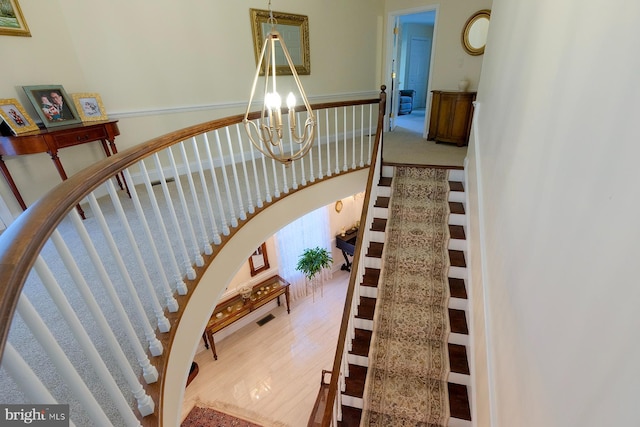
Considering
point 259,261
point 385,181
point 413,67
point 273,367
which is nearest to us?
point 385,181

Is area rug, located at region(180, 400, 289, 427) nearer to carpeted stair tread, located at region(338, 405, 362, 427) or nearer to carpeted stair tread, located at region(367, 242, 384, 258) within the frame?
carpeted stair tread, located at region(338, 405, 362, 427)

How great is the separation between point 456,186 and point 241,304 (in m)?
3.97

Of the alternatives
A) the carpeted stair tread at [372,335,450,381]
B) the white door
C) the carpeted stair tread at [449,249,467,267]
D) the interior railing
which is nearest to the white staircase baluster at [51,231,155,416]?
the interior railing

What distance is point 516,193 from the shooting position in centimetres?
154

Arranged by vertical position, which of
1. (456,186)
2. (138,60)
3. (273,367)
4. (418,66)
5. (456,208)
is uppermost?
(418,66)

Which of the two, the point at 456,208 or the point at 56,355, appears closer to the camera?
the point at 56,355

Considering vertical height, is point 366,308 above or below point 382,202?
below

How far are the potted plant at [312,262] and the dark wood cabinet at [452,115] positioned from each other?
3081 millimetres

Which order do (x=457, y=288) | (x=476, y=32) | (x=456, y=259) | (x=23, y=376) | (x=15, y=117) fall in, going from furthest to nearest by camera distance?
(x=476, y=32), (x=456, y=259), (x=457, y=288), (x=15, y=117), (x=23, y=376)

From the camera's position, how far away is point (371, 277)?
9.86ft

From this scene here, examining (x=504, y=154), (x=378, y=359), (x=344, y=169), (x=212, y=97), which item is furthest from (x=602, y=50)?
(x=212, y=97)

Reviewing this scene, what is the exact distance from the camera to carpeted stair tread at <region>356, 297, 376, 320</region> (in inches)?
109

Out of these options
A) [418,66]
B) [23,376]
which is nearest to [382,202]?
[23,376]

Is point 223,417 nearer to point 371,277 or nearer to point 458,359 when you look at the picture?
point 371,277
